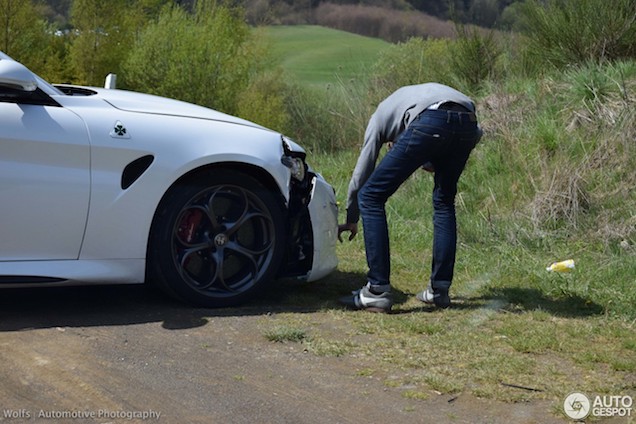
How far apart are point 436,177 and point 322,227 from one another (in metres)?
0.77

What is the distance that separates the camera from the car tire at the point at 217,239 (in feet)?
19.9

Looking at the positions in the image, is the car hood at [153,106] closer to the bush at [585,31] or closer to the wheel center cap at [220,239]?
the wheel center cap at [220,239]

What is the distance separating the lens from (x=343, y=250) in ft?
26.8

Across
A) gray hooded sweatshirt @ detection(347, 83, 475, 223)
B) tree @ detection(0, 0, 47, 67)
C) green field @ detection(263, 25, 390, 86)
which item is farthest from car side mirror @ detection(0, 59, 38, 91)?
green field @ detection(263, 25, 390, 86)

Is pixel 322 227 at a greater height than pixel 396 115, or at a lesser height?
lesser

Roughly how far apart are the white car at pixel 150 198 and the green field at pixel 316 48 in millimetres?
16906

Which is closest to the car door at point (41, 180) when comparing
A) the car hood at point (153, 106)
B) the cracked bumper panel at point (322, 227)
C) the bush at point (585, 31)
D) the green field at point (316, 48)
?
the car hood at point (153, 106)

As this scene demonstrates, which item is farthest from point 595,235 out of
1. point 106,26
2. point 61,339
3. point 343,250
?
point 106,26

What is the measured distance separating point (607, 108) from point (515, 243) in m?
2.16

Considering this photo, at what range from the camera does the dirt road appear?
4.52 meters

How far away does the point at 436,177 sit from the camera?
21.6 ft

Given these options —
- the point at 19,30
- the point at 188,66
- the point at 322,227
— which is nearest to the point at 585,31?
the point at 188,66

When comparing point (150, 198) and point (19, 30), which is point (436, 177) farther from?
point (19, 30)

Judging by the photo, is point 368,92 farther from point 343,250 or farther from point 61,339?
point 61,339
